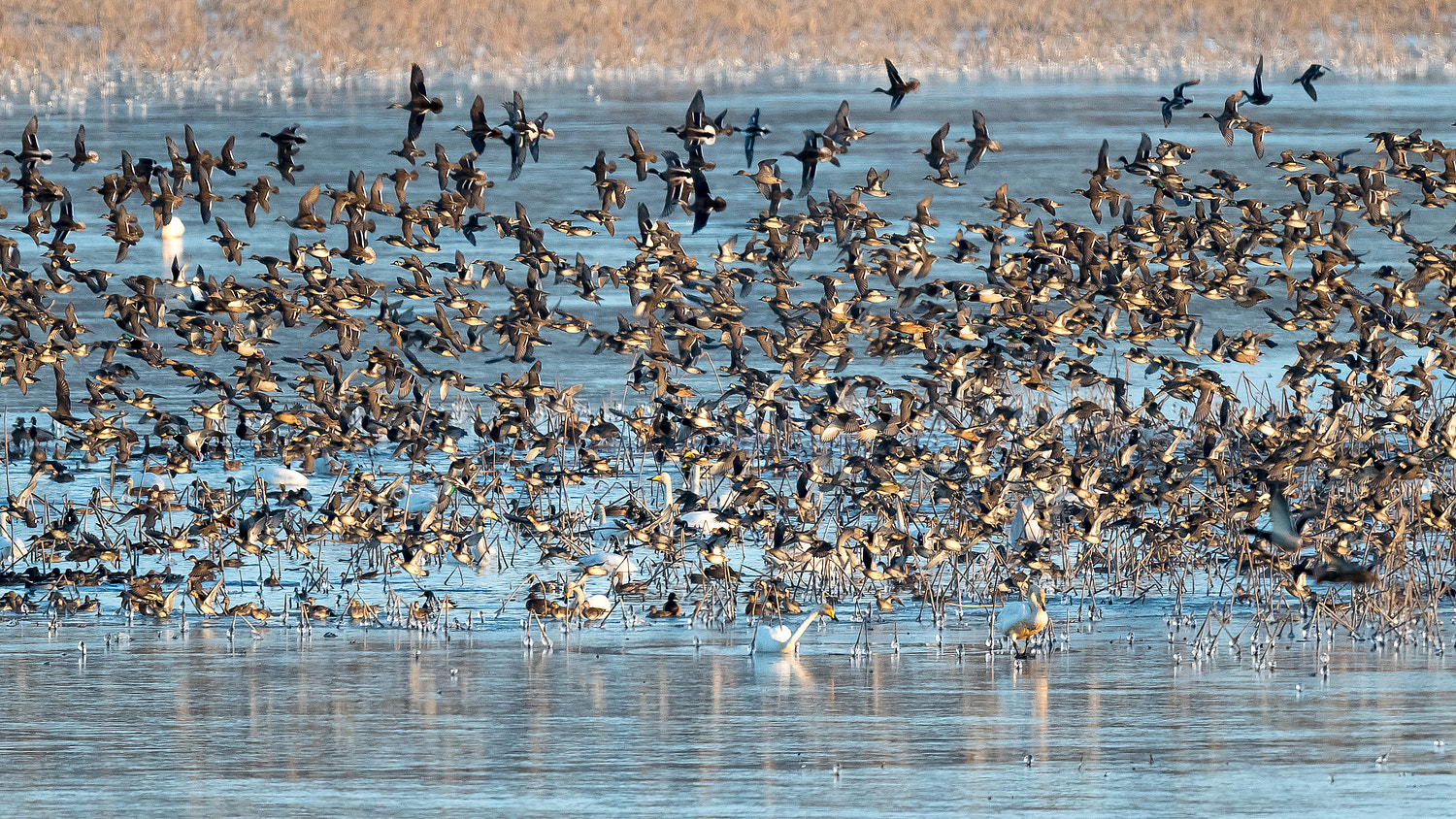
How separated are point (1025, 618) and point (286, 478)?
5.24m

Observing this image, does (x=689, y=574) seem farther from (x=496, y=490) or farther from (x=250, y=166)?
→ (x=250, y=166)

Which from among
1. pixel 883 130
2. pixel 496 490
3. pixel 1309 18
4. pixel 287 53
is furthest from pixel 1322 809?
pixel 1309 18

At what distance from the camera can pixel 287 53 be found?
50094mm

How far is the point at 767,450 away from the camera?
52.5 ft

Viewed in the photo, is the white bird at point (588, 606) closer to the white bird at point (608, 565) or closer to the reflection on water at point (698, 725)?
the reflection on water at point (698, 725)

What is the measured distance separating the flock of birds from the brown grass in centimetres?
3002

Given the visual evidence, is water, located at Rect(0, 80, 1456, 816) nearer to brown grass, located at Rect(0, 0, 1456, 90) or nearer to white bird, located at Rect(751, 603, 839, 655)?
white bird, located at Rect(751, 603, 839, 655)

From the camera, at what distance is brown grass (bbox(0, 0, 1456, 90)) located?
47438 millimetres

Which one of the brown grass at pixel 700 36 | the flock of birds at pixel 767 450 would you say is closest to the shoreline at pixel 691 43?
the brown grass at pixel 700 36

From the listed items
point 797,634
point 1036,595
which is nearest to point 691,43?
point 1036,595

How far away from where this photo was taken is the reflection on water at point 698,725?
8.17 m

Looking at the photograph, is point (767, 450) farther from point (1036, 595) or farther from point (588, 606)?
point (1036, 595)

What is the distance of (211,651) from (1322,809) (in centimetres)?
548

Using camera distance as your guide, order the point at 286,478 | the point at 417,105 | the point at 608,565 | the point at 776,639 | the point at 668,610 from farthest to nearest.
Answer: the point at 286,478 → the point at 417,105 → the point at 608,565 → the point at 668,610 → the point at 776,639
